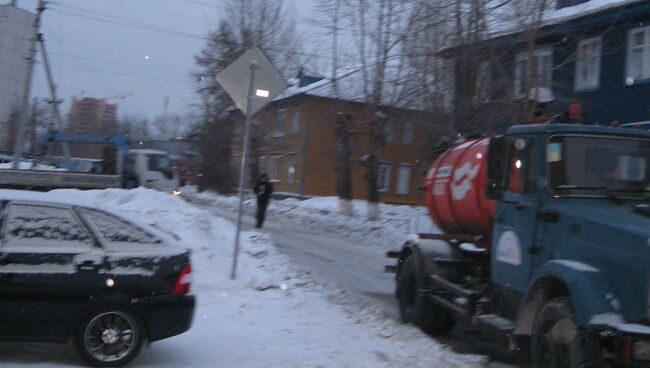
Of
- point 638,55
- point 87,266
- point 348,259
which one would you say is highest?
point 638,55

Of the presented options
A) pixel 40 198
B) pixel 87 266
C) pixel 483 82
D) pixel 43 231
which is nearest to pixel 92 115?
pixel 483 82

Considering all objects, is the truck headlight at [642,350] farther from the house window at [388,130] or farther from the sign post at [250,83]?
the house window at [388,130]

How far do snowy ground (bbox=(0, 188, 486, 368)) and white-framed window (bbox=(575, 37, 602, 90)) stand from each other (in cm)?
1423

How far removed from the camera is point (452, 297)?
829 cm

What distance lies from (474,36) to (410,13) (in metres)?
3.70

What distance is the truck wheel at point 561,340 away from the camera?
5.25 m

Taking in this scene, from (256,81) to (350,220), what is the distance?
14059 mm

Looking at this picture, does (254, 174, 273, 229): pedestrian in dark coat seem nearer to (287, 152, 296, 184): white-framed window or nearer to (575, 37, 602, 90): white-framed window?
(575, 37, 602, 90): white-framed window

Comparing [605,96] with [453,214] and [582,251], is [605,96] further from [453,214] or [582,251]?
[582,251]

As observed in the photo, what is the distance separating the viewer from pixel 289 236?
19.2m

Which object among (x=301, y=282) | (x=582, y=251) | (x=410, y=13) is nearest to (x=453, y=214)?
(x=301, y=282)

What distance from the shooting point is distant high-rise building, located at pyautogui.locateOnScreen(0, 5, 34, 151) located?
121 ft

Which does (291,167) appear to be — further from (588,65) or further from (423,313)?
(423,313)

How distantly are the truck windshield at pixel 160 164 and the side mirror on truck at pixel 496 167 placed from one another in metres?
24.8
